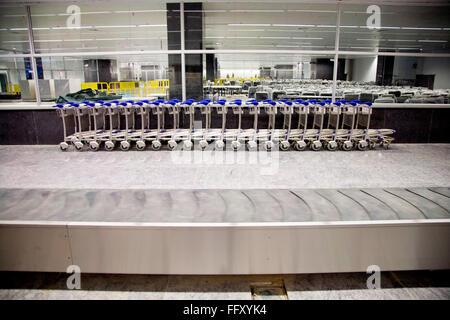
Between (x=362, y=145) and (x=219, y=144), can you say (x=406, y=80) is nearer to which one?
(x=362, y=145)

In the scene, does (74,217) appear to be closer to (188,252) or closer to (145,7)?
(188,252)

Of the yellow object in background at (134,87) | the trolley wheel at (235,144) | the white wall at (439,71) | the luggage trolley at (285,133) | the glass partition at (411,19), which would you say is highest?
the glass partition at (411,19)

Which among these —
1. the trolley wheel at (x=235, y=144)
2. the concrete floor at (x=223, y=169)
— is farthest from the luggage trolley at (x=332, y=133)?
the trolley wheel at (x=235, y=144)

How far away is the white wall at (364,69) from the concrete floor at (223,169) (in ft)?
14.2

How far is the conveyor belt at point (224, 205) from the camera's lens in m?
1.91

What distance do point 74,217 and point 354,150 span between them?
18.3 ft

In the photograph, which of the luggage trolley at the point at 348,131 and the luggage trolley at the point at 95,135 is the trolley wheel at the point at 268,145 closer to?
the luggage trolley at the point at 348,131

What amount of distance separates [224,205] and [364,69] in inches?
415

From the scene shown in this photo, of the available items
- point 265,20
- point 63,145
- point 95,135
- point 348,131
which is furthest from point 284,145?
point 265,20

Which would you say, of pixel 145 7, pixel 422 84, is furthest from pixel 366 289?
pixel 422 84
